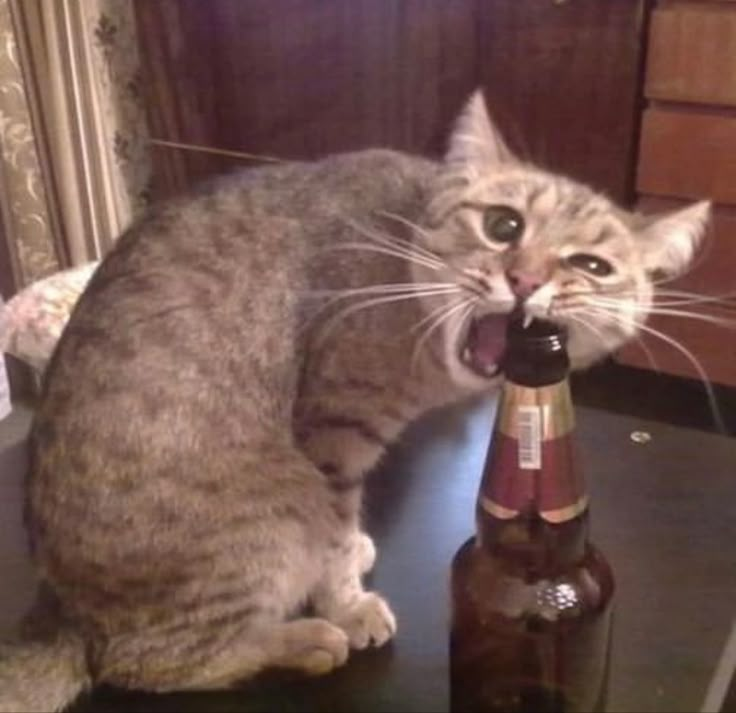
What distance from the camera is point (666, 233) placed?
956 millimetres

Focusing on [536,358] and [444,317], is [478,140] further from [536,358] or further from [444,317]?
[536,358]

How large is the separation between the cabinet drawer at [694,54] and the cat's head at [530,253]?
648 millimetres

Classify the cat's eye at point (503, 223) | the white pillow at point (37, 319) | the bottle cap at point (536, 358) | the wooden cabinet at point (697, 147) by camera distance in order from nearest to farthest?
the bottle cap at point (536, 358), the cat's eye at point (503, 223), the white pillow at point (37, 319), the wooden cabinet at point (697, 147)

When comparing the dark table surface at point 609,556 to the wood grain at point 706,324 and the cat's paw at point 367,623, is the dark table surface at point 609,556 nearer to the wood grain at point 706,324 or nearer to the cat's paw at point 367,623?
the cat's paw at point 367,623

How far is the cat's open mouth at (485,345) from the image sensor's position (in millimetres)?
890

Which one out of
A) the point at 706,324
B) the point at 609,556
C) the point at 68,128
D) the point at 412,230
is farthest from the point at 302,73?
the point at 609,556

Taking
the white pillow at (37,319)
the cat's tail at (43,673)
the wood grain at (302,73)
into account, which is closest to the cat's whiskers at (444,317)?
the cat's tail at (43,673)

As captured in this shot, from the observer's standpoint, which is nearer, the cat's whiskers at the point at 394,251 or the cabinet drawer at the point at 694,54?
the cat's whiskers at the point at 394,251

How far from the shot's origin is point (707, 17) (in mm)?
1541

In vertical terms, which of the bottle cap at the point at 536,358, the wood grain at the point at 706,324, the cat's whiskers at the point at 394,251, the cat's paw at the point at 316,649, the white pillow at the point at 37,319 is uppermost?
the bottle cap at the point at 536,358

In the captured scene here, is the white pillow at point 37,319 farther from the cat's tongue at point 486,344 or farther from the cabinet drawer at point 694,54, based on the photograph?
the cabinet drawer at point 694,54

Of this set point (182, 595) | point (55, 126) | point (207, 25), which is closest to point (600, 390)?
point (207, 25)

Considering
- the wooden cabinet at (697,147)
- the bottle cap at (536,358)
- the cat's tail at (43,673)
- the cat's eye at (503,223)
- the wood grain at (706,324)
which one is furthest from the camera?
the wood grain at (706,324)

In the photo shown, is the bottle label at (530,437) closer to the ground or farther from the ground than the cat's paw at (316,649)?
farther from the ground
